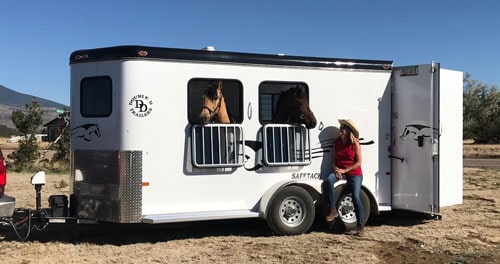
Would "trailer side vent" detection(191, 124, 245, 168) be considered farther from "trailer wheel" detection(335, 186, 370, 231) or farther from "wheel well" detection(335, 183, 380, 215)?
"wheel well" detection(335, 183, 380, 215)

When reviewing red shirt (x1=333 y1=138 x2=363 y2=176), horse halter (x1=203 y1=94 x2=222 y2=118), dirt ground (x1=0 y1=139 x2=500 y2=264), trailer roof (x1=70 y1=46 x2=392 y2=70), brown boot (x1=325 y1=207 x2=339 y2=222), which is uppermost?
trailer roof (x1=70 y1=46 x2=392 y2=70)

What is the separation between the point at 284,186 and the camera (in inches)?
289

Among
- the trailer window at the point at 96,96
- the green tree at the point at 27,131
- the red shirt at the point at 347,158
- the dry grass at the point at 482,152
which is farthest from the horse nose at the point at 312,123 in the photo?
the dry grass at the point at 482,152

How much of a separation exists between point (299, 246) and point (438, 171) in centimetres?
252

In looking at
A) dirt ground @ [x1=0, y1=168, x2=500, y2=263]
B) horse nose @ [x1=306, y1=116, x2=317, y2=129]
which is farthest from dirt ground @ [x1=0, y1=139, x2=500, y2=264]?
horse nose @ [x1=306, y1=116, x2=317, y2=129]

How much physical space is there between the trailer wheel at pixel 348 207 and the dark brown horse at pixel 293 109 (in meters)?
1.17

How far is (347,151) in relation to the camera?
24.8 ft

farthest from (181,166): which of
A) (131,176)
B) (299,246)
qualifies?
(299,246)

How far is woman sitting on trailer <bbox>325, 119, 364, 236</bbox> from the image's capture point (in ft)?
24.8

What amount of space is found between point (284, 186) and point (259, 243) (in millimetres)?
855

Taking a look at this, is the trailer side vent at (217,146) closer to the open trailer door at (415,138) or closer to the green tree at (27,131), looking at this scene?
the open trailer door at (415,138)

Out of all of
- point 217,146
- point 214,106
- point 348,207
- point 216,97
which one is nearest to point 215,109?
point 214,106

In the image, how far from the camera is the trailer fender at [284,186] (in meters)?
7.27

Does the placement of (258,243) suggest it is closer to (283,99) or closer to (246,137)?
(246,137)
